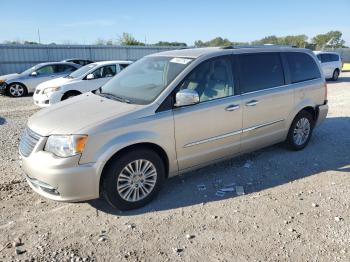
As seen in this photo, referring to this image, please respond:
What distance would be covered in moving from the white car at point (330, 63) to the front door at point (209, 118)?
14.9 m

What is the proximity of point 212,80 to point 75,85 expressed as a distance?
6458 millimetres

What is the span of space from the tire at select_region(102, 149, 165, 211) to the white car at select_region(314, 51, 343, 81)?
1614 centimetres

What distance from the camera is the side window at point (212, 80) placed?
4.18m

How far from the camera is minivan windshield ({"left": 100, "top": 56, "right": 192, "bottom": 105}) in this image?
407 centimetres

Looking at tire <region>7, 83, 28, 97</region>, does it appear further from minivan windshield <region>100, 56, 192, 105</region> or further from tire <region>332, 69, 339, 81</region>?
tire <region>332, 69, 339, 81</region>

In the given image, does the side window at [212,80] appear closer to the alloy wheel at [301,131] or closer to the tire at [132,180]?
the tire at [132,180]

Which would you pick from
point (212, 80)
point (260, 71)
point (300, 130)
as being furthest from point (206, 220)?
point (300, 130)

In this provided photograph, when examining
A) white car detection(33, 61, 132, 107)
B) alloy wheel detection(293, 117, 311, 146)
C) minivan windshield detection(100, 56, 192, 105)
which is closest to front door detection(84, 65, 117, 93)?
white car detection(33, 61, 132, 107)

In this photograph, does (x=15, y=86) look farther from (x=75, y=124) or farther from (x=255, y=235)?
(x=255, y=235)

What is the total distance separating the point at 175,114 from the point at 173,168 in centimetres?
69

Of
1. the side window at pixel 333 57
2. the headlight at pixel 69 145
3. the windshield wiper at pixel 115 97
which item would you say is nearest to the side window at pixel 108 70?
the windshield wiper at pixel 115 97

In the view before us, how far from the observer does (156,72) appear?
4449mm

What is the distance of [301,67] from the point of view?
220 inches

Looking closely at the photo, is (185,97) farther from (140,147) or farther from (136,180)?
(136,180)
